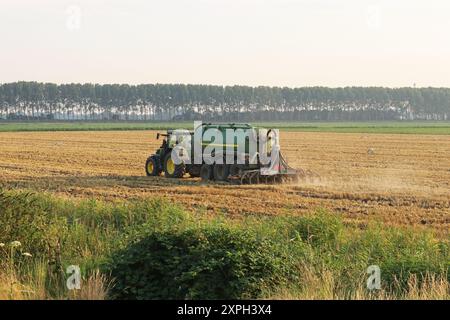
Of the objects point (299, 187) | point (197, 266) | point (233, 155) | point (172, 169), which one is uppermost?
point (197, 266)

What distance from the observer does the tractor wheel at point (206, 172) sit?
76.4 ft

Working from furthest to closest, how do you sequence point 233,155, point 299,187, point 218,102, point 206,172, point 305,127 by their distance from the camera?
point 218,102
point 305,127
point 206,172
point 233,155
point 299,187

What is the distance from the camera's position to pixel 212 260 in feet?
27.3

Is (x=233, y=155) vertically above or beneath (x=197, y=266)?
beneath

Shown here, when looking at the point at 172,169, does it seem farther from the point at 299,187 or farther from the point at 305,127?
the point at 305,127

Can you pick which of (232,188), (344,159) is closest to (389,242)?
(232,188)

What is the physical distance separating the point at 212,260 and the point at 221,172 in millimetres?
14786

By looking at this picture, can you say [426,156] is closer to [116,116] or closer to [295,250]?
[295,250]

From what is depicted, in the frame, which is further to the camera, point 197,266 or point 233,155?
point 233,155

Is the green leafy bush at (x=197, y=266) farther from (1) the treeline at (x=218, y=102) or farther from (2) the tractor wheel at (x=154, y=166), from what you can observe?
(1) the treeline at (x=218, y=102)

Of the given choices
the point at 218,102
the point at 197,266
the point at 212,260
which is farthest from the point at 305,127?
the point at 197,266
